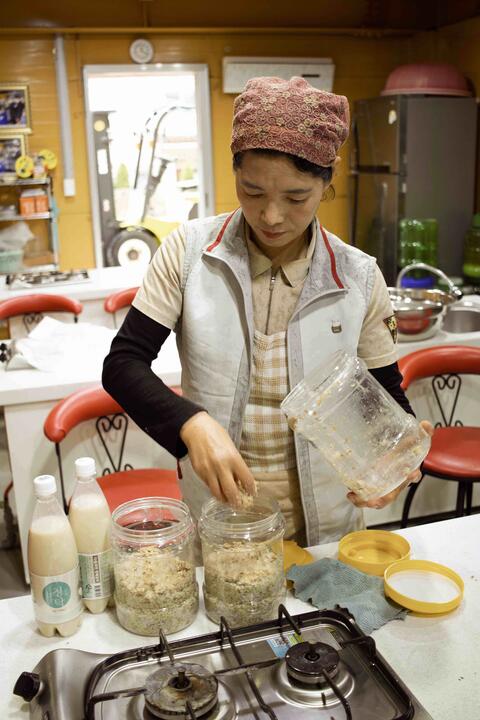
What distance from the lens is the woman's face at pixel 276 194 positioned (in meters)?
1.22

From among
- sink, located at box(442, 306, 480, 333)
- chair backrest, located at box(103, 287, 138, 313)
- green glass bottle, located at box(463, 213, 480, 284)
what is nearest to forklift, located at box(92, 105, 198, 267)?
chair backrest, located at box(103, 287, 138, 313)

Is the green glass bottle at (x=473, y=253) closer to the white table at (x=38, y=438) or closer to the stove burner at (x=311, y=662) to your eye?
the white table at (x=38, y=438)

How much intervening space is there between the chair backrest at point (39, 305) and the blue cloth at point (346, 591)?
9.76ft

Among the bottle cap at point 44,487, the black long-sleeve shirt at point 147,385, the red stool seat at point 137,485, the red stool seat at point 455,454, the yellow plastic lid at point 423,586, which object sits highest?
the black long-sleeve shirt at point 147,385

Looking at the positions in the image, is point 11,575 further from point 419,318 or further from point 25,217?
point 25,217

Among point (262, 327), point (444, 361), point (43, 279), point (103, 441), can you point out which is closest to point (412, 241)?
point (43, 279)

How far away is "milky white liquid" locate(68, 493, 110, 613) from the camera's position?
1.17 meters

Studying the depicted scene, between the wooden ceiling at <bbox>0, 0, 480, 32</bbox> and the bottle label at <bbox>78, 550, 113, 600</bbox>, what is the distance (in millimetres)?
5291

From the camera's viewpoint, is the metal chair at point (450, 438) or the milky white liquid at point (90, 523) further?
the metal chair at point (450, 438)

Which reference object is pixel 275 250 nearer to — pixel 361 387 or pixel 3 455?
pixel 361 387

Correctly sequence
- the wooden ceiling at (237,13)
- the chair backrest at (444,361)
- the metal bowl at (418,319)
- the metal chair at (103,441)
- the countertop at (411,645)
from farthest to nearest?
the wooden ceiling at (237,13), the metal bowl at (418,319), the chair backrest at (444,361), the metal chair at (103,441), the countertop at (411,645)

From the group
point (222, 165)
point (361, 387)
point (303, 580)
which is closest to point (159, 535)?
point (303, 580)

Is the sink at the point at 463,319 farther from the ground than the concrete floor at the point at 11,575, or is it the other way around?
the sink at the point at 463,319

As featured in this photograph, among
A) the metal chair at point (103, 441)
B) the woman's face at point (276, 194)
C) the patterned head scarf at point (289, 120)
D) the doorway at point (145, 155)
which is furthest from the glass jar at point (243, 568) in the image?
the doorway at point (145, 155)
